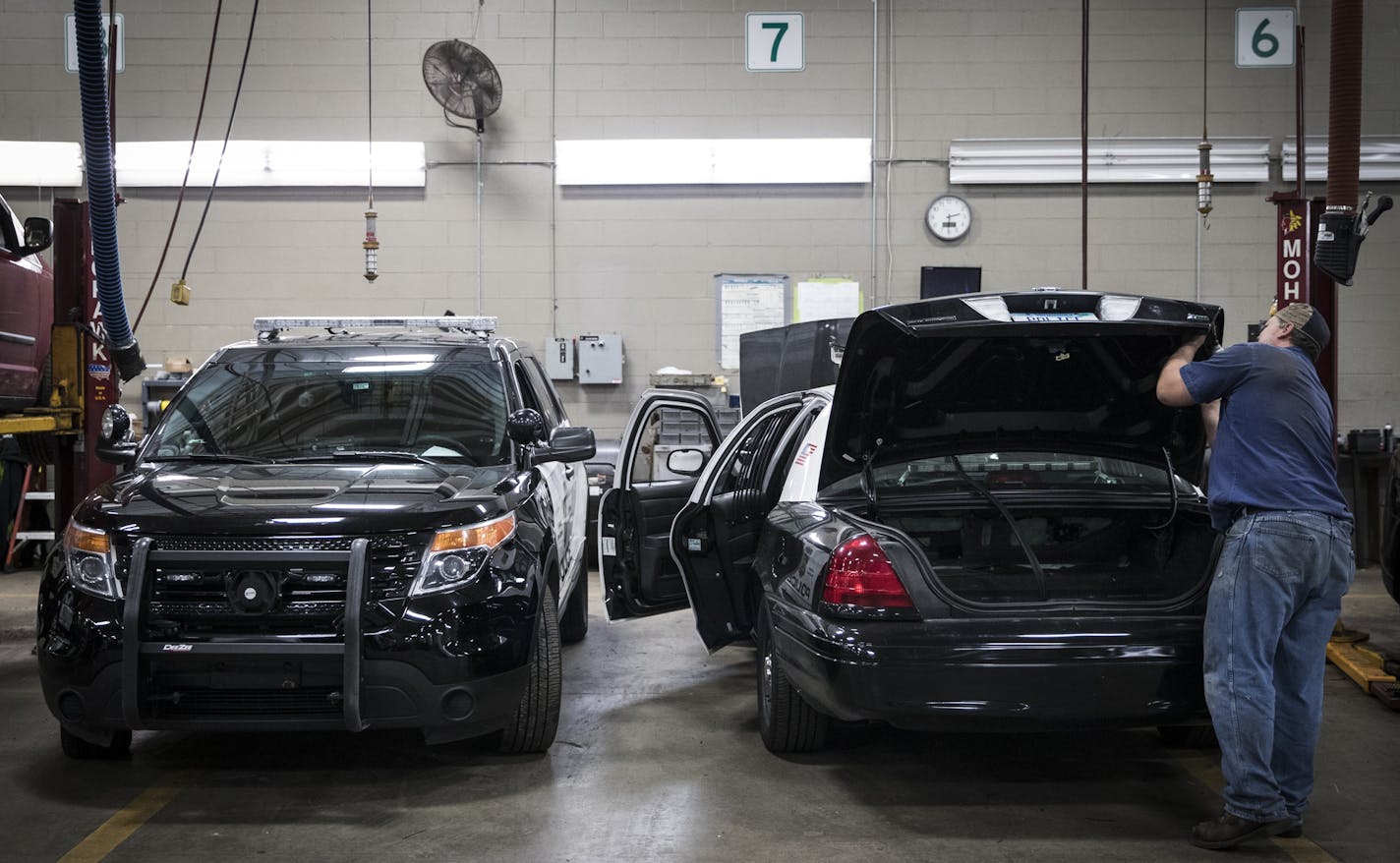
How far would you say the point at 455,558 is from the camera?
399cm

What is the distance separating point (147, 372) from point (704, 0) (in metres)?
6.01

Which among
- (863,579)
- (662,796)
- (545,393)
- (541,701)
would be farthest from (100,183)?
(863,579)

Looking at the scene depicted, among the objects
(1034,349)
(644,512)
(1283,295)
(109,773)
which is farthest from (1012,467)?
(109,773)

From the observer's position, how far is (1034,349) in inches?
164

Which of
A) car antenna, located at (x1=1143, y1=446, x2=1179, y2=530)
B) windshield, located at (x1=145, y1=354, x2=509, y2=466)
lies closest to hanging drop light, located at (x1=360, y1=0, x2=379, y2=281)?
windshield, located at (x1=145, y1=354, x2=509, y2=466)

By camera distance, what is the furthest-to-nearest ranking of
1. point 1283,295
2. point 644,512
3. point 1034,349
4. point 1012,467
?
point 1283,295
point 644,512
point 1012,467
point 1034,349

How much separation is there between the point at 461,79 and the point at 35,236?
15.1ft

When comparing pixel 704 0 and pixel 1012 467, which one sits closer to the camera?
pixel 1012 467

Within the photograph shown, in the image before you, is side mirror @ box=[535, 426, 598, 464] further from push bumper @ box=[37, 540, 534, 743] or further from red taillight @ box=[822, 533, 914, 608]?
red taillight @ box=[822, 533, 914, 608]

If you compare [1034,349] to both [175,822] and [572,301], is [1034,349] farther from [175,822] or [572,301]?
[572,301]

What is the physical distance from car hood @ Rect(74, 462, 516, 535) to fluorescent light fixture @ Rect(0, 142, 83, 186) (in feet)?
26.0

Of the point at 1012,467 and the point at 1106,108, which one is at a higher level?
the point at 1106,108

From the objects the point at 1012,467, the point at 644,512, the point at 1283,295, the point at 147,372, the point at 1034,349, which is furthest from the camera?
the point at 147,372

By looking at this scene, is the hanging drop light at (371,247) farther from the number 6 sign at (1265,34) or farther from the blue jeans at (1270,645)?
the blue jeans at (1270,645)
